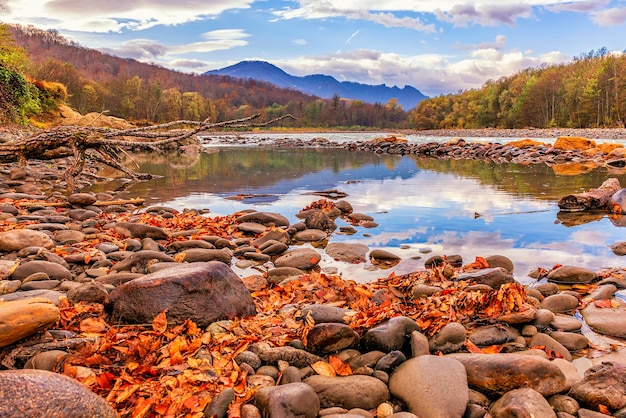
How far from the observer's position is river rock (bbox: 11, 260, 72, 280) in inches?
207

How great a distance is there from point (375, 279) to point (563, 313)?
7.61 feet

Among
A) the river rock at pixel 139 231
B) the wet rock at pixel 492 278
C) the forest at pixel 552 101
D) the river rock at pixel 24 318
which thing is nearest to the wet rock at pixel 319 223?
the river rock at pixel 139 231

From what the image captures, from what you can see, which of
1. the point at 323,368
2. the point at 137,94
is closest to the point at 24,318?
the point at 323,368

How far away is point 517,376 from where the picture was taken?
337 cm

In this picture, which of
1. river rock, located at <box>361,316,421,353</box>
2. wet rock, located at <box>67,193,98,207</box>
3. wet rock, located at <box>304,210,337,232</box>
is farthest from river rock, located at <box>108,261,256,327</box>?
wet rock, located at <box>67,193,98,207</box>

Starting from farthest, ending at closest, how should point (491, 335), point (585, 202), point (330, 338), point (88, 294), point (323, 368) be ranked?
point (585, 202) → point (88, 294) → point (491, 335) → point (330, 338) → point (323, 368)

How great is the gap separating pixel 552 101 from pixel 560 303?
9013 cm

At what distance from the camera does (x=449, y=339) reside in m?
4.02

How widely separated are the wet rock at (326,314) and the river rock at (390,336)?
0.38 metres

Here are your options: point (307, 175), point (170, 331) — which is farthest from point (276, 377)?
point (307, 175)

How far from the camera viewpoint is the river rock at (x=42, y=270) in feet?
17.3

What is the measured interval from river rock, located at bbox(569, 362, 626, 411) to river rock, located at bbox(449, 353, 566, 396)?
0.13m

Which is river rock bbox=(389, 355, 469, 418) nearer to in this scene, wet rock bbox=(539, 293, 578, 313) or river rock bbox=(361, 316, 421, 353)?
river rock bbox=(361, 316, 421, 353)

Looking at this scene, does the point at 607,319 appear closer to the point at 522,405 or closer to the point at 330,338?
the point at 522,405
